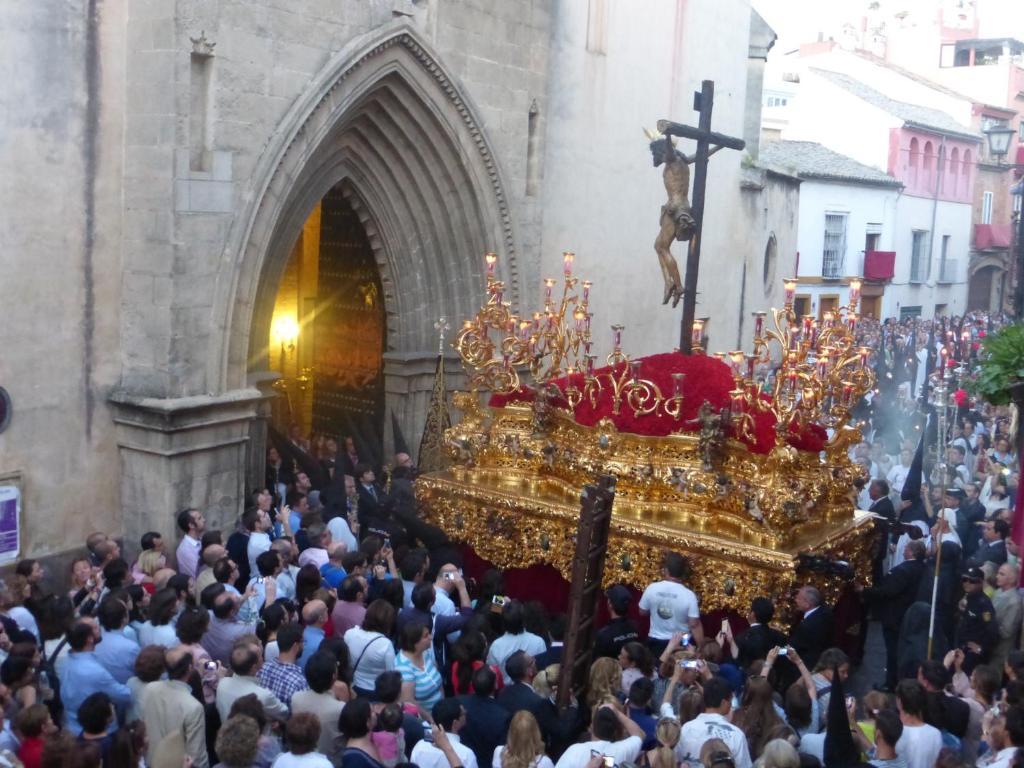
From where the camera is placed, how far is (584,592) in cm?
603

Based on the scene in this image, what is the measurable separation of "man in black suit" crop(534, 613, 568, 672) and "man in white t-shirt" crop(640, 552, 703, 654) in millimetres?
813

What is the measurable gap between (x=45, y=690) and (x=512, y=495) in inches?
174

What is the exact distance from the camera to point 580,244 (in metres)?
15.0

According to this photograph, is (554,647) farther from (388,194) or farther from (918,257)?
(918,257)

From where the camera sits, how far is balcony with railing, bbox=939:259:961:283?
35.7 m

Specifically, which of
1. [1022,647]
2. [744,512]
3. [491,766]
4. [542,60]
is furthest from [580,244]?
[491,766]

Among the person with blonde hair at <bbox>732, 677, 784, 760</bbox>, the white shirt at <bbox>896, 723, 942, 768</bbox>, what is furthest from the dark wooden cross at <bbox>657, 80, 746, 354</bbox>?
the white shirt at <bbox>896, 723, 942, 768</bbox>

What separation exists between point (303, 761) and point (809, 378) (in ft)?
15.8

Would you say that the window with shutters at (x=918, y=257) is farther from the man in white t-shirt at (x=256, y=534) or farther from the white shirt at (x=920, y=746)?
the white shirt at (x=920, y=746)

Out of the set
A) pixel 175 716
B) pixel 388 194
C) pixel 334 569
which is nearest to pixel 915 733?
pixel 175 716

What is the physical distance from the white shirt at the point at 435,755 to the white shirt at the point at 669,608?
107 inches

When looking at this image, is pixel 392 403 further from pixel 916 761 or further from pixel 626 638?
pixel 916 761

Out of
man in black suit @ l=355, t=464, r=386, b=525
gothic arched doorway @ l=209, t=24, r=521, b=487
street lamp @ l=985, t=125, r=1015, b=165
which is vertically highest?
street lamp @ l=985, t=125, r=1015, b=165

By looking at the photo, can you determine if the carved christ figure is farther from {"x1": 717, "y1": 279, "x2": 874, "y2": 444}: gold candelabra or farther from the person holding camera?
the person holding camera
